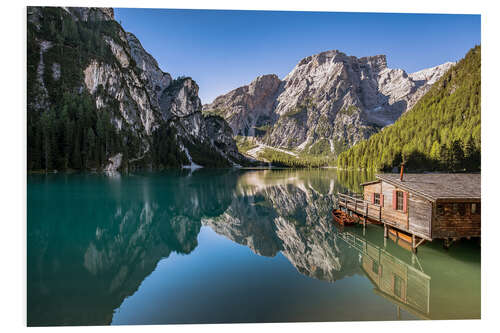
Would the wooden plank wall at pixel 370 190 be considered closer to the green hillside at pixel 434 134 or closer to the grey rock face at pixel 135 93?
the grey rock face at pixel 135 93

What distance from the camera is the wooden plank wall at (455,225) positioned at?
36.0 ft

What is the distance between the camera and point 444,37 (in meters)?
10.6

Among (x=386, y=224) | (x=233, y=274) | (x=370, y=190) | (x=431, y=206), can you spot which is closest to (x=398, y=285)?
(x=431, y=206)

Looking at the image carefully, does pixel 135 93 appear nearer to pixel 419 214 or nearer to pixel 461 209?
pixel 419 214

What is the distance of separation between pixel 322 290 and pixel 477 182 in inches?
364

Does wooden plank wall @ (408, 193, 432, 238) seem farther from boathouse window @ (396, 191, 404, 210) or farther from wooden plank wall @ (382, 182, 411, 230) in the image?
boathouse window @ (396, 191, 404, 210)

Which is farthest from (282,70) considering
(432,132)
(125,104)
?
(125,104)

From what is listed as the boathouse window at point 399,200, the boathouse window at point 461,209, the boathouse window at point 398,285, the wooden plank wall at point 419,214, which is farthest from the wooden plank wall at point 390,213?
the boathouse window at point 398,285

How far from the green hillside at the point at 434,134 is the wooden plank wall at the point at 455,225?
3070 cm

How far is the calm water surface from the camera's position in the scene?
7.37 m

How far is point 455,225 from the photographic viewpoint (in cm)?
1101

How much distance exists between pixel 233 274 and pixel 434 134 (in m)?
61.5

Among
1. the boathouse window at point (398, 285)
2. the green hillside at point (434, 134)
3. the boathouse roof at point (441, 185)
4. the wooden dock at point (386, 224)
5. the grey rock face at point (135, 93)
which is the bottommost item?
the boathouse window at point (398, 285)

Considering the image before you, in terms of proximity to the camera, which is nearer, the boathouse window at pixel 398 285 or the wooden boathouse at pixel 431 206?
A: the boathouse window at pixel 398 285
